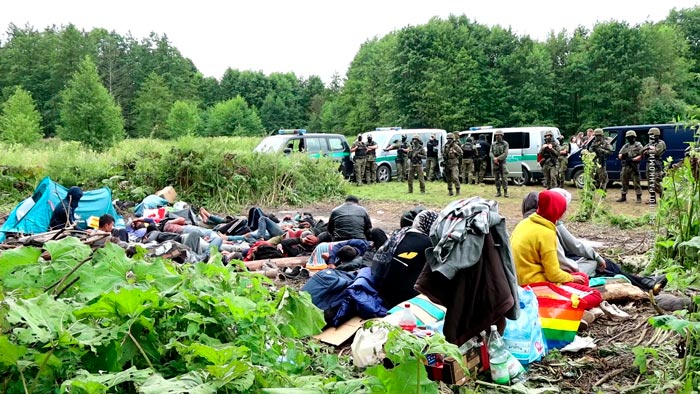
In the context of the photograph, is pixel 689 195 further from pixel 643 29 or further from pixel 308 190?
pixel 643 29

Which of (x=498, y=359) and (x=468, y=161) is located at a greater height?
(x=468, y=161)

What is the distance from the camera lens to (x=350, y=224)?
284 inches

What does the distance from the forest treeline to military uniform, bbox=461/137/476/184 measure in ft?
38.2

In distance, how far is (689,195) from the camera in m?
5.00

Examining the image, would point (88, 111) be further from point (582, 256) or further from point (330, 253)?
point (582, 256)

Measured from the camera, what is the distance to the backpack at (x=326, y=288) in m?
4.91

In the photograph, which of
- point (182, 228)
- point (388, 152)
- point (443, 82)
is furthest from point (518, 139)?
point (443, 82)

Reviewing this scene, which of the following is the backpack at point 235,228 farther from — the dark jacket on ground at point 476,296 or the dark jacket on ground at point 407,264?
the dark jacket on ground at point 476,296

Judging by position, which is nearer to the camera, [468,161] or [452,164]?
[452,164]

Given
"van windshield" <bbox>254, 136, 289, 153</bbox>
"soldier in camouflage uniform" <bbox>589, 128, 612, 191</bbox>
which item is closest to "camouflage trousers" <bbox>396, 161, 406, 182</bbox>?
"van windshield" <bbox>254, 136, 289, 153</bbox>

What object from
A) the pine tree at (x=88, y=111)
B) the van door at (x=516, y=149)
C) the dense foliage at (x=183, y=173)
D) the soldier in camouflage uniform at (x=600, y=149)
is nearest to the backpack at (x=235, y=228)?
the dense foliage at (x=183, y=173)

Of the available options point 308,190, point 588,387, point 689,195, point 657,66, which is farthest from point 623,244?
point 657,66

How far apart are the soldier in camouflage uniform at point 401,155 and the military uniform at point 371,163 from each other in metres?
0.68

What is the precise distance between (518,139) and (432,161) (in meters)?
2.97
